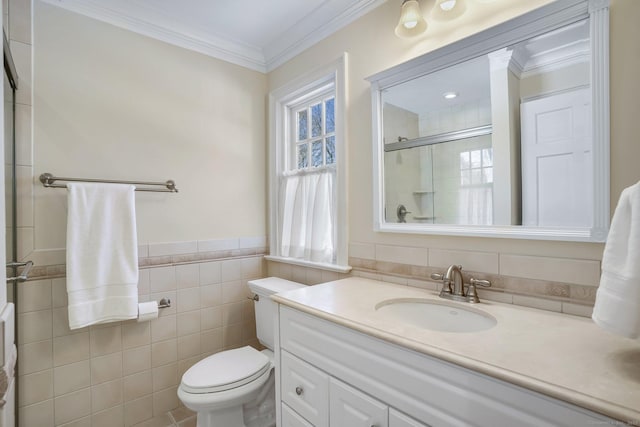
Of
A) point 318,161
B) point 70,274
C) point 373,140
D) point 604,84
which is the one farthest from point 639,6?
point 70,274

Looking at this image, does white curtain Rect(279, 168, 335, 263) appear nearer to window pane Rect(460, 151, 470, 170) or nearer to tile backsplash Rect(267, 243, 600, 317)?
tile backsplash Rect(267, 243, 600, 317)

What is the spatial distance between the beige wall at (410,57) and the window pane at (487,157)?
305mm

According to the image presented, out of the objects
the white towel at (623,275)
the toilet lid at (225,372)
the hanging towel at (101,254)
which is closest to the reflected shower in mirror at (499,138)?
the white towel at (623,275)

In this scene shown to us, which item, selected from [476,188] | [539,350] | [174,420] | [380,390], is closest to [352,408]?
[380,390]

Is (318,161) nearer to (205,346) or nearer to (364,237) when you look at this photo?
(364,237)

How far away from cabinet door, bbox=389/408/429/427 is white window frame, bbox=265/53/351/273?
0.85m

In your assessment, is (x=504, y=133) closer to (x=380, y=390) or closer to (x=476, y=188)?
(x=476, y=188)

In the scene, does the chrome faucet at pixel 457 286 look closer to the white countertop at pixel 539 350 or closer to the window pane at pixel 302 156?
the white countertop at pixel 539 350

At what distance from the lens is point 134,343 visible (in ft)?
5.61

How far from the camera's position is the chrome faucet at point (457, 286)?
1.16 meters

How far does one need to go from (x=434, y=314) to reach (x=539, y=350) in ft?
1.55

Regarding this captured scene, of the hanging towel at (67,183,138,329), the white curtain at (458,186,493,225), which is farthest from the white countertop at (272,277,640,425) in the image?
the hanging towel at (67,183,138,329)

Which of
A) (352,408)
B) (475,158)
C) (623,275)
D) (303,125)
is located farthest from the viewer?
(303,125)

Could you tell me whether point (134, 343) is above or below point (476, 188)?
below
